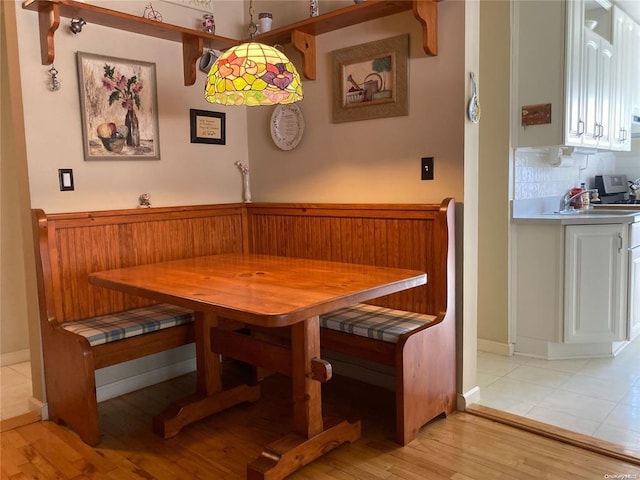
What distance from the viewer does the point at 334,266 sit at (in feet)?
8.21

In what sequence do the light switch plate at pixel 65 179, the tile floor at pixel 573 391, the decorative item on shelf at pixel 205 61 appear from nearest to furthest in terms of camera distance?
the tile floor at pixel 573 391 → the light switch plate at pixel 65 179 → the decorative item on shelf at pixel 205 61

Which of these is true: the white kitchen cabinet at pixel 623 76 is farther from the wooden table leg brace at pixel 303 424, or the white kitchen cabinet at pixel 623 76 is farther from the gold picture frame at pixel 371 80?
the wooden table leg brace at pixel 303 424

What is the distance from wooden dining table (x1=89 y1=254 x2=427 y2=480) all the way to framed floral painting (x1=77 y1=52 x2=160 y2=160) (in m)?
0.73

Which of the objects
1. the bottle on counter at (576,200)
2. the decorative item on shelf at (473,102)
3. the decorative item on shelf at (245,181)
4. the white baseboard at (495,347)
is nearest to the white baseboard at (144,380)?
the decorative item on shelf at (245,181)

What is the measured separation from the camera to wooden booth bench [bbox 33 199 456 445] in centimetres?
237

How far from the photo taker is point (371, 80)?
2.82 metres

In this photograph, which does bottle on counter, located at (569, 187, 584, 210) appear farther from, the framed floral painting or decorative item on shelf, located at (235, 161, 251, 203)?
the framed floral painting

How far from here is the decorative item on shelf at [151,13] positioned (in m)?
2.99

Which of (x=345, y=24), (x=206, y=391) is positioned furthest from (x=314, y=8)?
(x=206, y=391)

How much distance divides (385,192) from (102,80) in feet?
5.35

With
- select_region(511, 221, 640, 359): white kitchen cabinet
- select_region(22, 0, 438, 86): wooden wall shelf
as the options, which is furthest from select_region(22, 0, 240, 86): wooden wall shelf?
select_region(511, 221, 640, 359): white kitchen cabinet

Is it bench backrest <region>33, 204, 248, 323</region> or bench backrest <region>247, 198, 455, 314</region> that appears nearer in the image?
bench backrest <region>247, 198, 455, 314</region>

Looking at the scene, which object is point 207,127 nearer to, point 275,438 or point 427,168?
point 427,168

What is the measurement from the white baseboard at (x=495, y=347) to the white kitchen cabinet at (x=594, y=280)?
1.16 ft
